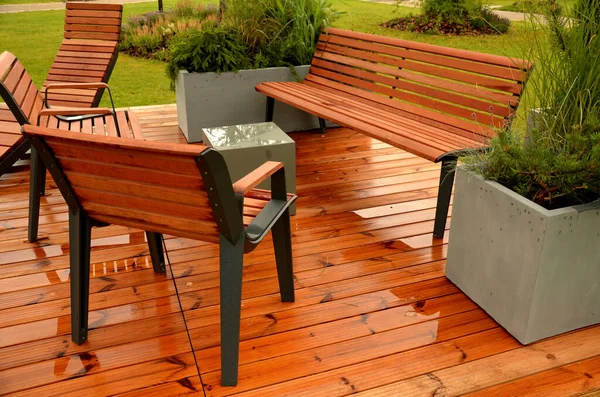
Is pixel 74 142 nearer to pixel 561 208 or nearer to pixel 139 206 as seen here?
pixel 139 206

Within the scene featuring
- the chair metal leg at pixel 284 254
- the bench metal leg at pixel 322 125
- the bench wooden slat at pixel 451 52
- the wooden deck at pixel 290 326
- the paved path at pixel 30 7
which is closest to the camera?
the wooden deck at pixel 290 326

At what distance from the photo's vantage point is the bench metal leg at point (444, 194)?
3.13m

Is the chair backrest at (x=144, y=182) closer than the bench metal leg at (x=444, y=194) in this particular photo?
Yes

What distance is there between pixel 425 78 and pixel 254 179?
7.08 feet

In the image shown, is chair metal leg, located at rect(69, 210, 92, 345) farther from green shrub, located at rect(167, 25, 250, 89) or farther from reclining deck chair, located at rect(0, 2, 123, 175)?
green shrub, located at rect(167, 25, 250, 89)

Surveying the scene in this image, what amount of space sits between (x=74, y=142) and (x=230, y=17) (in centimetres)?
384

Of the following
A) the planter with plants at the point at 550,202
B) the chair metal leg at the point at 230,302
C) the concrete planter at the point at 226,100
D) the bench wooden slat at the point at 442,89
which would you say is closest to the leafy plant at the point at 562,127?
the planter with plants at the point at 550,202

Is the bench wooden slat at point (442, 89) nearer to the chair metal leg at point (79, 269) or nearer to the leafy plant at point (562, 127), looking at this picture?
the leafy plant at point (562, 127)

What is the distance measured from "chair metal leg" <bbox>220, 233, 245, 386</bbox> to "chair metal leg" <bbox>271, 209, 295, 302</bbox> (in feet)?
1.45

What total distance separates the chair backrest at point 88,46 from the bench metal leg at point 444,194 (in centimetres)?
294

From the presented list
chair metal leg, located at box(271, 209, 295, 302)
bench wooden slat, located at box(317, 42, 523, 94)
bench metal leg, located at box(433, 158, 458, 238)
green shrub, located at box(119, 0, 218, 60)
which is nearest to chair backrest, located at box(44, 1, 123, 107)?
bench wooden slat, located at box(317, 42, 523, 94)

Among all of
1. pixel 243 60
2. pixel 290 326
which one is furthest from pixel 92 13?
pixel 290 326

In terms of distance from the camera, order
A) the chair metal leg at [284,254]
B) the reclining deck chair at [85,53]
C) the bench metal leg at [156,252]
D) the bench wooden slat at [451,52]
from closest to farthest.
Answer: the chair metal leg at [284,254] → the bench metal leg at [156,252] → the bench wooden slat at [451,52] → the reclining deck chair at [85,53]

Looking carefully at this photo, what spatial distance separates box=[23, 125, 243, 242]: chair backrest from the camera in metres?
1.81
